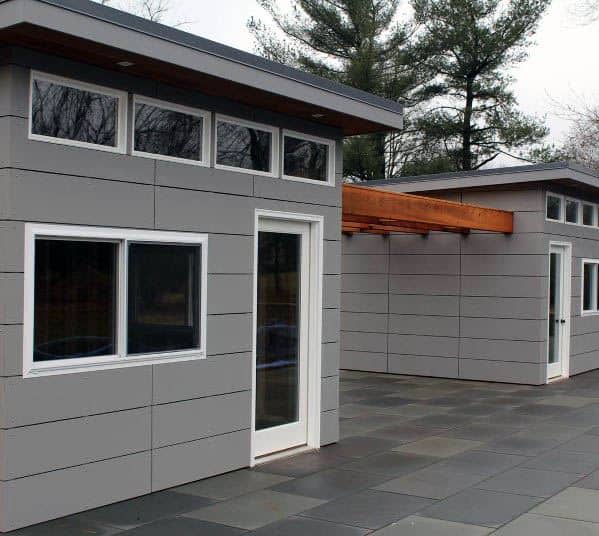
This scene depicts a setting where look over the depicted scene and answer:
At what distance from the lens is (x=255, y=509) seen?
6.25 metres

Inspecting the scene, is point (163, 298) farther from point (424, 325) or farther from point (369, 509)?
point (424, 325)

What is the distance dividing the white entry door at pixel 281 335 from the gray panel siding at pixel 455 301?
620 centimetres

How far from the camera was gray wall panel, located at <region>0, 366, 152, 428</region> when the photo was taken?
5.58 metres

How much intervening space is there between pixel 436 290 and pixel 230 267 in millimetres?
7524

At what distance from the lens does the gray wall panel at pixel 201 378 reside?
667 centimetres

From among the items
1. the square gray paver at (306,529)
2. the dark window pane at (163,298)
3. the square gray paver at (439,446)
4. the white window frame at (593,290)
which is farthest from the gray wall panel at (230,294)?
the white window frame at (593,290)

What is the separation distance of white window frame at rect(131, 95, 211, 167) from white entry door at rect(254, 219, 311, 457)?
39.4 inches

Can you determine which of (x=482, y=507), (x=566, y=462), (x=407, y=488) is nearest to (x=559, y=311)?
(x=566, y=462)

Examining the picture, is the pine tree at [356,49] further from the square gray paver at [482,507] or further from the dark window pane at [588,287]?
the square gray paver at [482,507]

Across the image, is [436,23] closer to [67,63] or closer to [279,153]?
[279,153]

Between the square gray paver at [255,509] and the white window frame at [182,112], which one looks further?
the white window frame at [182,112]

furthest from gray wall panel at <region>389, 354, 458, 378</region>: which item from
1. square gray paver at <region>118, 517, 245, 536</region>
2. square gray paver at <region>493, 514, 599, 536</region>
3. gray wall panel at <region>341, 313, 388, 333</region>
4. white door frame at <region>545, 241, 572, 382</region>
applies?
square gray paver at <region>118, 517, 245, 536</region>

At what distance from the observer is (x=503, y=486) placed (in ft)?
23.1

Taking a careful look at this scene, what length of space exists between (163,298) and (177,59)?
184cm
